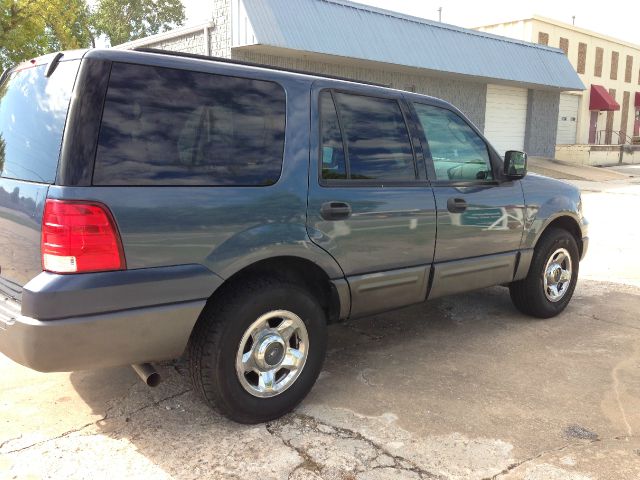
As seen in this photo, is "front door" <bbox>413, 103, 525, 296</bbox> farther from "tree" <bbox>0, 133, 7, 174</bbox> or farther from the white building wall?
the white building wall

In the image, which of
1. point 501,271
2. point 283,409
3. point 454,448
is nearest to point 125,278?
point 283,409

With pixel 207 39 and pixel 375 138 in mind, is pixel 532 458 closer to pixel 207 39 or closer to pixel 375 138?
pixel 375 138

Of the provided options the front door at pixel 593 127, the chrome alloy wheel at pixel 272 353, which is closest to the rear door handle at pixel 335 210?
the chrome alloy wheel at pixel 272 353

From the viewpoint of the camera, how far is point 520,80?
20672 mm

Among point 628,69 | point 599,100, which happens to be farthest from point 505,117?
point 628,69

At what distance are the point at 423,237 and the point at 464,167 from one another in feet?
2.48

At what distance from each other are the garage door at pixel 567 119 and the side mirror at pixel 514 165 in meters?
27.5

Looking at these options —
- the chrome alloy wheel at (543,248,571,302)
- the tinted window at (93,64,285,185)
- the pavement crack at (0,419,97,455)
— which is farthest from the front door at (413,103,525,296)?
the pavement crack at (0,419,97,455)

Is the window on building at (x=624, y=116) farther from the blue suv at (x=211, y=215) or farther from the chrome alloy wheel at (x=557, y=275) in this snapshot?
the blue suv at (x=211, y=215)

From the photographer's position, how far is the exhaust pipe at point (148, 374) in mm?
2922

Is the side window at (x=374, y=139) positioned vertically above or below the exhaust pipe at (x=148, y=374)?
above

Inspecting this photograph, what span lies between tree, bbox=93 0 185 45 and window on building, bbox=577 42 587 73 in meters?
29.3

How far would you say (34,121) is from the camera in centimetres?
281

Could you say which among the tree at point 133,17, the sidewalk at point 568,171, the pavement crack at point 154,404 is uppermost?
the tree at point 133,17
